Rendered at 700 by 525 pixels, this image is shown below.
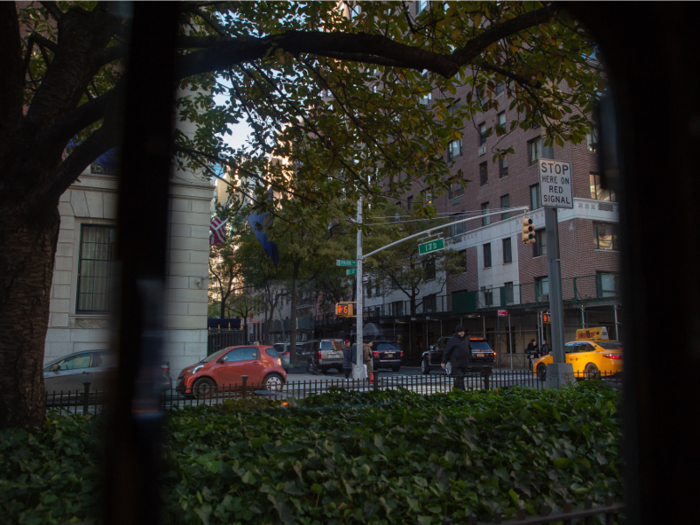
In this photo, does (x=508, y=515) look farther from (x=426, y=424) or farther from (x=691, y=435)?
(x=691, y=435)

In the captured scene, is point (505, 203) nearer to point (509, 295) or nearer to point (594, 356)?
point (509, 295)

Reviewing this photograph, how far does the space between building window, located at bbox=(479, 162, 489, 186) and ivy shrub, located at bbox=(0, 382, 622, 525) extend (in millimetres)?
34317

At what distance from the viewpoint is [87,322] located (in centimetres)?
1708

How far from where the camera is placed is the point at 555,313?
11.8 meters

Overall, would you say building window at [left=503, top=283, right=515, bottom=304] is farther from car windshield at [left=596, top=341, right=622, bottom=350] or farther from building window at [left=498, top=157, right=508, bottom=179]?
car windshield at [left=596, top=341, right=622, bottom=350]

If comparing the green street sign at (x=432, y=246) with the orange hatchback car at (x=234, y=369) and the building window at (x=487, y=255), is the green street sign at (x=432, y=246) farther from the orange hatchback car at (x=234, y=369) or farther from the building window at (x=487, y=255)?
the building window at (x=487, y=255)

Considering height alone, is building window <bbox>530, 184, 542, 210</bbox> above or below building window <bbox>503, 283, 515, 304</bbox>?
above

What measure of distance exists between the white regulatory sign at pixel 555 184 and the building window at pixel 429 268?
28.4 metres

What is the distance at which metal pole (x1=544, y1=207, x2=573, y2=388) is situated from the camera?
11398 millimetres

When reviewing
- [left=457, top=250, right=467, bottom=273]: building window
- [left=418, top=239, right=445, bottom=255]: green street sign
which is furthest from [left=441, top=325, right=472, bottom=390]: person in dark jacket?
[left=457, top=250, right=467, bottom=273]: building window

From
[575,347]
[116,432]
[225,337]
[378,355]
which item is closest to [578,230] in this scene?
[575,347]

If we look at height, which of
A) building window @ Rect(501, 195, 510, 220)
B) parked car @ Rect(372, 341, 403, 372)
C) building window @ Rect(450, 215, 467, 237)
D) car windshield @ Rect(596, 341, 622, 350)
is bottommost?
parked car @ Rect(372, 341, 403, 372)

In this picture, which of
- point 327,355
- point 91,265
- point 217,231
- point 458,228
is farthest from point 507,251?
point 91,265

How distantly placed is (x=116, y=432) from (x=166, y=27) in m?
3.93
